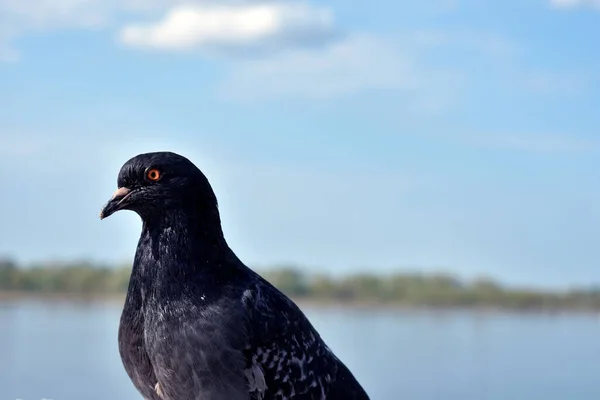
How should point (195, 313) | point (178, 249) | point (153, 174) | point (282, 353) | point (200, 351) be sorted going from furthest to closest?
1. point (282, 353)
2. point (178, 249)
3. point (153, 174)
4. point (195, 313)
5. point (200, 351)

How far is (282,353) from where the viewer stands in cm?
798

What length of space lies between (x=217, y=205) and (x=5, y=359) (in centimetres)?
4929

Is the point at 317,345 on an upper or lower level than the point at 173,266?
lower

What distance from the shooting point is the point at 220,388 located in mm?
7414

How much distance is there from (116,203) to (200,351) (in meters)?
1.44

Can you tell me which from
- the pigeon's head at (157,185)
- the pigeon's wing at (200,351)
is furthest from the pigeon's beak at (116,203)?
the pigeon's wing at (200,351)

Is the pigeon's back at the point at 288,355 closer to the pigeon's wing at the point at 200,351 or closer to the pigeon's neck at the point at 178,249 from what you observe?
the pigeon's wing at the point at 200,351

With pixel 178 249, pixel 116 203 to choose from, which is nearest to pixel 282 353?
pixel 178 249

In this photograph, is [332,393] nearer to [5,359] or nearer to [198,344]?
[198,344]

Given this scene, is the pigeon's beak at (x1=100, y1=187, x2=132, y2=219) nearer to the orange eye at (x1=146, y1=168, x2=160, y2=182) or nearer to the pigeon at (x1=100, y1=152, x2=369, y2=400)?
the pigeon at (x1=100, y1=152, x2=369, y2=400)

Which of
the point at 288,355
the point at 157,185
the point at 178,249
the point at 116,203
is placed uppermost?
the point at 157,185

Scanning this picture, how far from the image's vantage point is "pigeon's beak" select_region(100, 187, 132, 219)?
25.2 ft

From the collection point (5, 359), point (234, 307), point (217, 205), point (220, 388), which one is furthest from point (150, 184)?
point (5, 359)

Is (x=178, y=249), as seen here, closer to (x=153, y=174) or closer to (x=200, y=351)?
(x=153, y=174)
